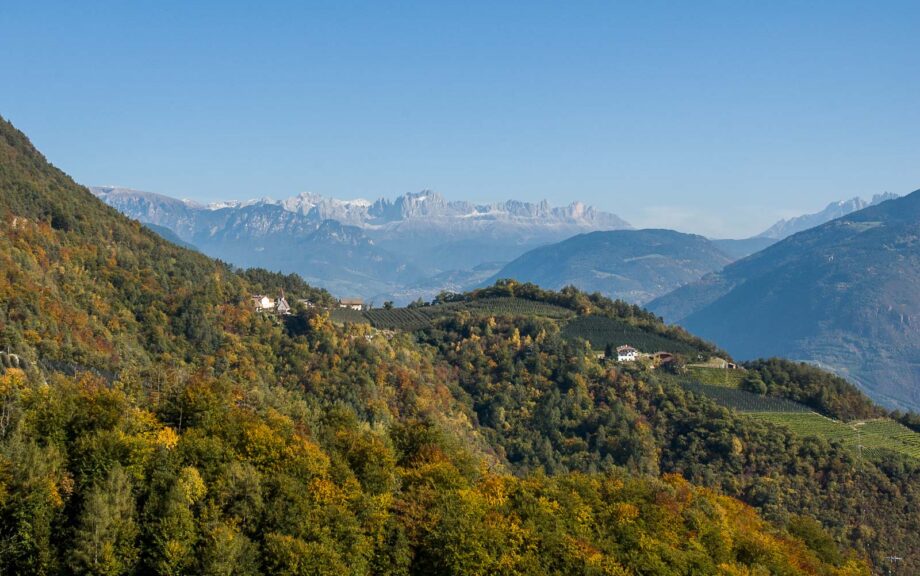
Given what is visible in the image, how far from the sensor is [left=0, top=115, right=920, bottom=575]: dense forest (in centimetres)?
4644

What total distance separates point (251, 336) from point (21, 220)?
112 feet

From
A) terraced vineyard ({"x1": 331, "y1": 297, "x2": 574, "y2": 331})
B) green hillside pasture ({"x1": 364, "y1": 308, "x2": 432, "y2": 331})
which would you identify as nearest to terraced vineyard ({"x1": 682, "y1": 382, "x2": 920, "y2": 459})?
terraced vineyard ({"x1": 331, "y1": 297, "x2": 574, "y2": 331})

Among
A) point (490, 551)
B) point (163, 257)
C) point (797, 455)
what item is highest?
point (163, 257)

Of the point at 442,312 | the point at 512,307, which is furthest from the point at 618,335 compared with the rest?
the point at 442,312

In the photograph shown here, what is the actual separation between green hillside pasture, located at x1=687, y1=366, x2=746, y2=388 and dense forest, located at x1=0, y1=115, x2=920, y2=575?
204 inches

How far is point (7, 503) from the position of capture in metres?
43.3

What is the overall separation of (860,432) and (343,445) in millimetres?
91739

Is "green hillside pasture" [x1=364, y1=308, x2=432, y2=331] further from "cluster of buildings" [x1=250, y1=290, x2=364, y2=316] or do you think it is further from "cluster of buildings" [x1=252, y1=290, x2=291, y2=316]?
"cluster of buildings" [x1=252, y1=290, x2=291, y2=316]

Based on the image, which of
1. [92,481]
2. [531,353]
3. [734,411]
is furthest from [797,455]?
[92,481]

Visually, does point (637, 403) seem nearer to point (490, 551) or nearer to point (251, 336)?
point (251, 336)

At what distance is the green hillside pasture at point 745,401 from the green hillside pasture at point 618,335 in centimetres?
1886

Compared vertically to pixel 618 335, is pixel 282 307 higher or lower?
higher

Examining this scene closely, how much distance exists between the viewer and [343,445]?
60.4m

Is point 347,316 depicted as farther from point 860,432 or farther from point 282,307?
point 860,432
